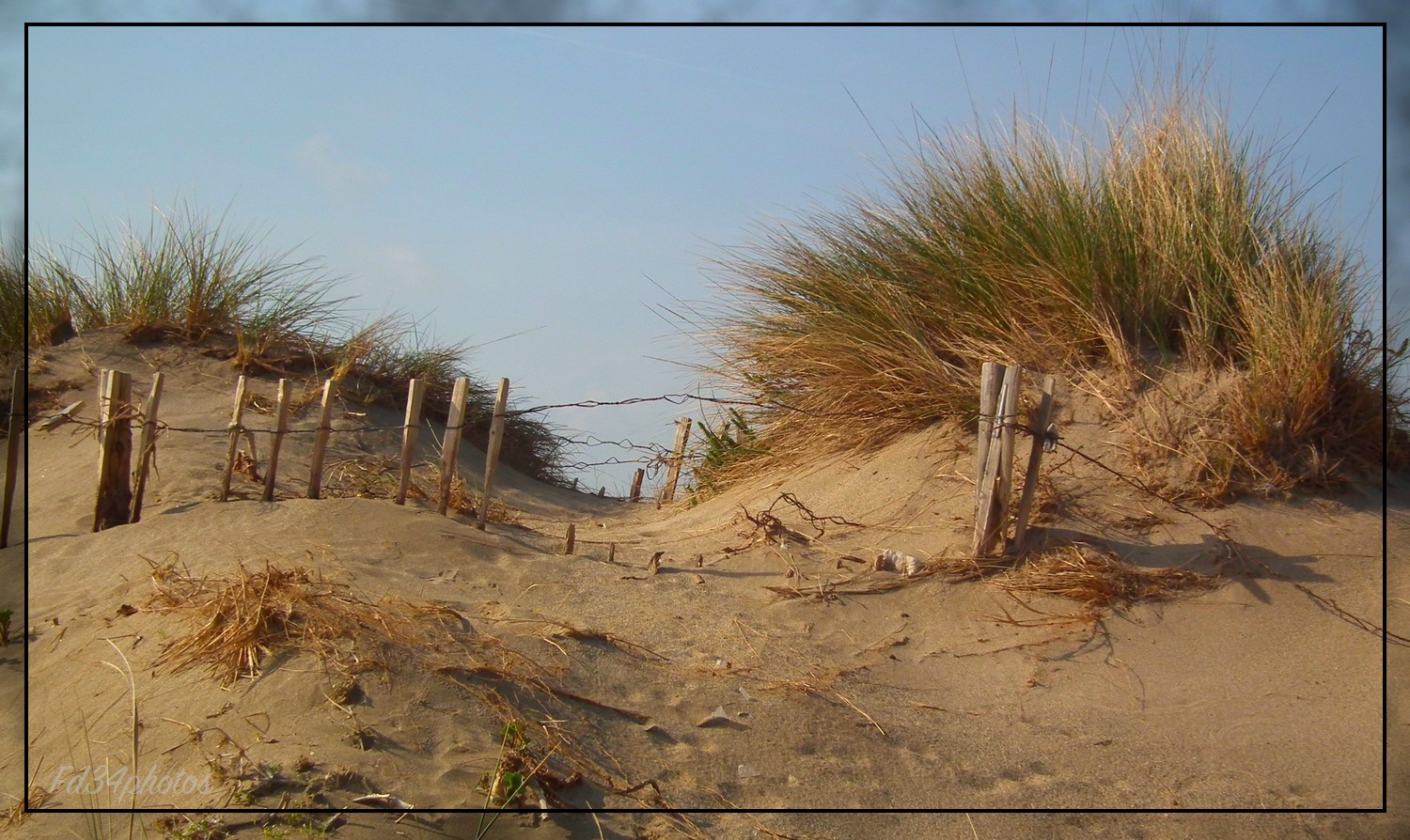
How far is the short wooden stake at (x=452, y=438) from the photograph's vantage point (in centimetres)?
610

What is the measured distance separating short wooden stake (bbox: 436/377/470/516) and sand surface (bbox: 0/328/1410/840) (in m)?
0.22

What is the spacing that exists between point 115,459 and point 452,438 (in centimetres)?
205

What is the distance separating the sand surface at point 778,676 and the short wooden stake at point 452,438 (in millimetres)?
221

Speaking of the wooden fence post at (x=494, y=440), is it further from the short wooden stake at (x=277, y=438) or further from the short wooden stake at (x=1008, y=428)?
the short wooden stake at (x=1008, y=428)

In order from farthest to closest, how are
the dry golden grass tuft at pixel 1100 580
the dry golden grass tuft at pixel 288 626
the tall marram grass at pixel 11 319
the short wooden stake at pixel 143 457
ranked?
the tall marram grass at pixel 11 319 → the short wooden stake at pixel 143 457 → the dry golden grass tuft at pixel 1100 580 → the dry golden grass tuft at pixel 288 626

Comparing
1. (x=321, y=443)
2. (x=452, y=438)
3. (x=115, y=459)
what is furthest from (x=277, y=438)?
(x=452, y=438)

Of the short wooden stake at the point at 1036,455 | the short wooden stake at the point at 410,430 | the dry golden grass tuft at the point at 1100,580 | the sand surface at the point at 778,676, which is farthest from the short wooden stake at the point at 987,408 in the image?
the short wooden stake at the point at 410,430

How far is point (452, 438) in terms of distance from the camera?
6.23 m

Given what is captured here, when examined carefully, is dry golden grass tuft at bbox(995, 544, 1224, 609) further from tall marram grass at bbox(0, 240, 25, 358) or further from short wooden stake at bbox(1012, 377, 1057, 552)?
tall marram grass at bbox(0, 240, 25, 358)

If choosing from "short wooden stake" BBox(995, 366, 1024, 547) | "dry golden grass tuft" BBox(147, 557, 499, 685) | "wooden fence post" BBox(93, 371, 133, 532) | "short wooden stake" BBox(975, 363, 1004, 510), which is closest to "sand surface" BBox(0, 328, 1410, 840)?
"dry golden grass tuft" BBox(147, 557, 499, 685)

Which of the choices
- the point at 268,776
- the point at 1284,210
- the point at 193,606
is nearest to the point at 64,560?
the point at 193,606

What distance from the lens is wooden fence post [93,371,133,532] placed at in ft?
19.8

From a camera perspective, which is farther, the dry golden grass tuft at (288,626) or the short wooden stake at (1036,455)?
the short wooden stake at (1036,455)

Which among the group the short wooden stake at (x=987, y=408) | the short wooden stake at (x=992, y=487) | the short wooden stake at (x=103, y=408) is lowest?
the short wooden stake at (x=103, y=408)
